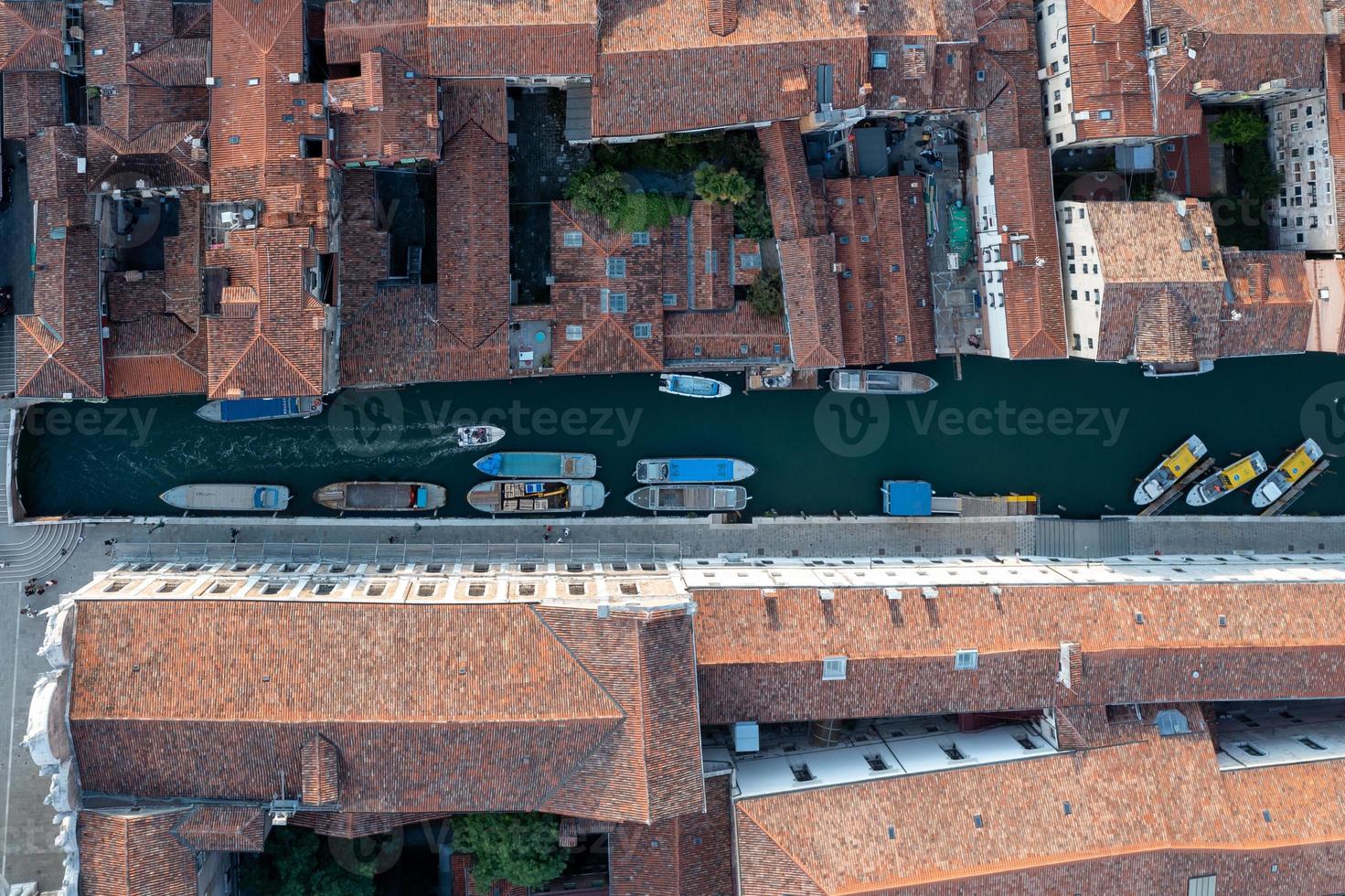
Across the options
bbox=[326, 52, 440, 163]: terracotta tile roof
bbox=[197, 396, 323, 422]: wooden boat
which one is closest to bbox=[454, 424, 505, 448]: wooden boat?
bbox=[197, 396, 323, 422]: wooden boat

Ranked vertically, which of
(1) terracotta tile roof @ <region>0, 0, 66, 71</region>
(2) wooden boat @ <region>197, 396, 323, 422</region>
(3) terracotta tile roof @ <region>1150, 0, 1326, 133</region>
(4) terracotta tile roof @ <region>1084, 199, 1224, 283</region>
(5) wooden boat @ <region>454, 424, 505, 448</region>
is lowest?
(5) wooden boat @ <region>454, 424, 505, 448</region>

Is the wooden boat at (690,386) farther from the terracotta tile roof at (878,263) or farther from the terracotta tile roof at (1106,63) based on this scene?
the terracotta tile roof at (1106,63)

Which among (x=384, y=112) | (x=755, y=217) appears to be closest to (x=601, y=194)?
(x=755, y=217)

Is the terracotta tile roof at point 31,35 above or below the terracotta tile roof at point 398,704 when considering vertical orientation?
above

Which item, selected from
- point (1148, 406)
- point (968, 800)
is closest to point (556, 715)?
point (968, 800)

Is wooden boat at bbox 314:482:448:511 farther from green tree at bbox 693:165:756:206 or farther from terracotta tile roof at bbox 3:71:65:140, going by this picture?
terracotta tile roof at bbox 3:71:65:140

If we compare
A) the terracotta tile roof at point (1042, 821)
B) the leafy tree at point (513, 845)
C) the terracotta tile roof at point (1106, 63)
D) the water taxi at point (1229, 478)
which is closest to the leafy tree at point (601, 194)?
the terracotta tile roof at point (1106, 63)

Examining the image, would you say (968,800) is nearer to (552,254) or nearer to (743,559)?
(743,559)
